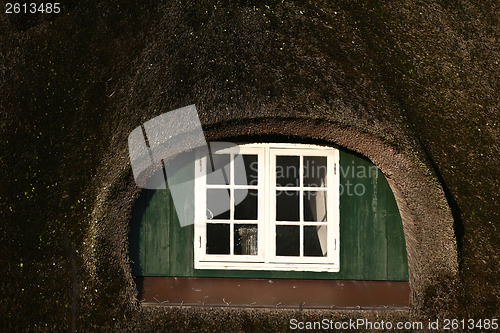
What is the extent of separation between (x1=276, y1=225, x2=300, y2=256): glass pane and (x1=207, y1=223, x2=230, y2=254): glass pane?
40 centimetres

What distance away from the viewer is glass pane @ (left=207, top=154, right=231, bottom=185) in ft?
14.7

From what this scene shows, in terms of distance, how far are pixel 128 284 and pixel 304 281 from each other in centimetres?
132

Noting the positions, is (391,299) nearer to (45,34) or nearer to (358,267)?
(358,267)

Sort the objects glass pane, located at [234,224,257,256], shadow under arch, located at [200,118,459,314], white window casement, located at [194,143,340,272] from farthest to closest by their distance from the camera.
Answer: glass pane, located at [234,224,257,256], white window casement, located at [194,143,340,272], shadow under arch, located at [200,118,459,314]

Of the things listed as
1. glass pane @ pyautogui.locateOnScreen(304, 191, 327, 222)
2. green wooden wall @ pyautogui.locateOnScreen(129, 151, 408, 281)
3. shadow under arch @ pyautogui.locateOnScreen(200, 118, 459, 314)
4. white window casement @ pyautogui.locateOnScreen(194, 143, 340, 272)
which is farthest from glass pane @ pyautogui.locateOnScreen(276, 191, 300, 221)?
shadow under arch @ pyautogui.locateOnScreen(200, 118, 459, 314)

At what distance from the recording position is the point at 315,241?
15.0 feet

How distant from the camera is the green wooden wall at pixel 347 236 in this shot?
4.45 metres

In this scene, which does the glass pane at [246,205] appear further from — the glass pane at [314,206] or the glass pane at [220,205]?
the glass pane at [314,206]

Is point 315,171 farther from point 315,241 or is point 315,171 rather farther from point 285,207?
point 315,241

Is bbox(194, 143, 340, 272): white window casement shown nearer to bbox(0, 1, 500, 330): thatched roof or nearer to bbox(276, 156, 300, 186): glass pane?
bbox(276, 156, 300, 186): glass pane

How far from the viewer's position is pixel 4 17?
4.48m

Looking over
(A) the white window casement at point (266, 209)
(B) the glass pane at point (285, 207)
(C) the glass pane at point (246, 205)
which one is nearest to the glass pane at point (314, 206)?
(A) the white window casement at point (266, 209)

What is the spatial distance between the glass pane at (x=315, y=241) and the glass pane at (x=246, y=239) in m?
0.41

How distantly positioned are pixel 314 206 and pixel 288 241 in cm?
36
